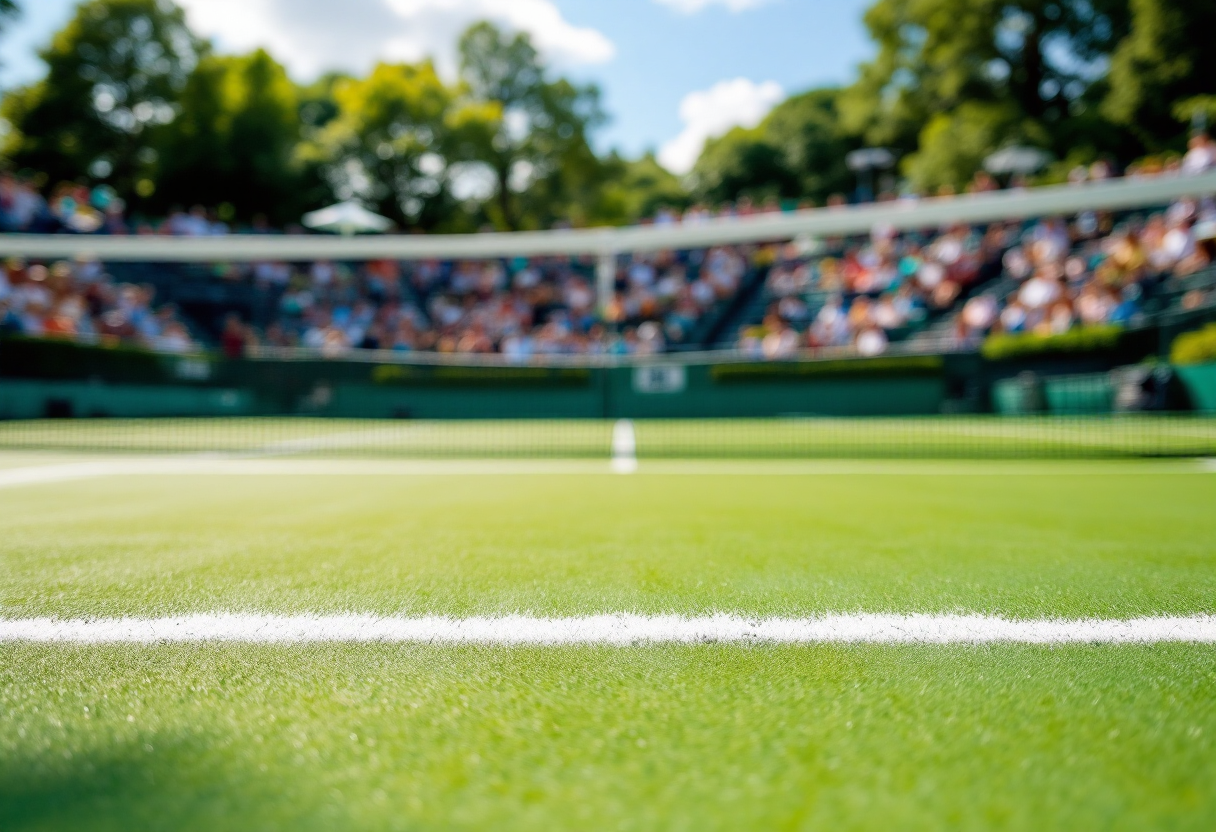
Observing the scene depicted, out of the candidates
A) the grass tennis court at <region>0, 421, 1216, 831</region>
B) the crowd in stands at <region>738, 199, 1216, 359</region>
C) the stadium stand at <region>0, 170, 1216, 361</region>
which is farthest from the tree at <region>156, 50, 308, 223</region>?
the grass tennis court at <region>0, 421, 1216, 831</region>

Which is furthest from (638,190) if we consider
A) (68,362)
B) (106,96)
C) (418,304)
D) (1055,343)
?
(68,362)

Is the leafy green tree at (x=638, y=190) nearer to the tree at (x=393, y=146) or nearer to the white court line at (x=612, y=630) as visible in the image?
the tree at (x=393, y=146)

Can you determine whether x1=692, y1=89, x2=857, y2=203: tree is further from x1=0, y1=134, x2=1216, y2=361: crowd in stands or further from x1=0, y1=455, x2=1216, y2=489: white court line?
x1=0, y1=455, x2=1216, y2=489: white court line

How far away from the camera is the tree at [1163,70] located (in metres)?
31.4

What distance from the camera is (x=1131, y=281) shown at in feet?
46.6

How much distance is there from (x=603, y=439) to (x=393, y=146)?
Result: 3681cm

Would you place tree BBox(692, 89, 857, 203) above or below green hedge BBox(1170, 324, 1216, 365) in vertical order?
above

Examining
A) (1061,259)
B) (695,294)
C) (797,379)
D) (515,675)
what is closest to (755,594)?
(515,675)

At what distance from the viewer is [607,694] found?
138cm

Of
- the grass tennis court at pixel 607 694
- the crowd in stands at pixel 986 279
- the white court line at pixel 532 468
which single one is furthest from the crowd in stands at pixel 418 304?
the grass tennis court at pixel 607 694

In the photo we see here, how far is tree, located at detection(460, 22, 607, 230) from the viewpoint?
146 ft

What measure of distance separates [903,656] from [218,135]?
4488 cm

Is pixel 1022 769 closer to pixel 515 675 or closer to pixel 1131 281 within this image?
pixel 515 675

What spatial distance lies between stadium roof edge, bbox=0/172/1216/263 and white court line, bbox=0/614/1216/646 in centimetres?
827
